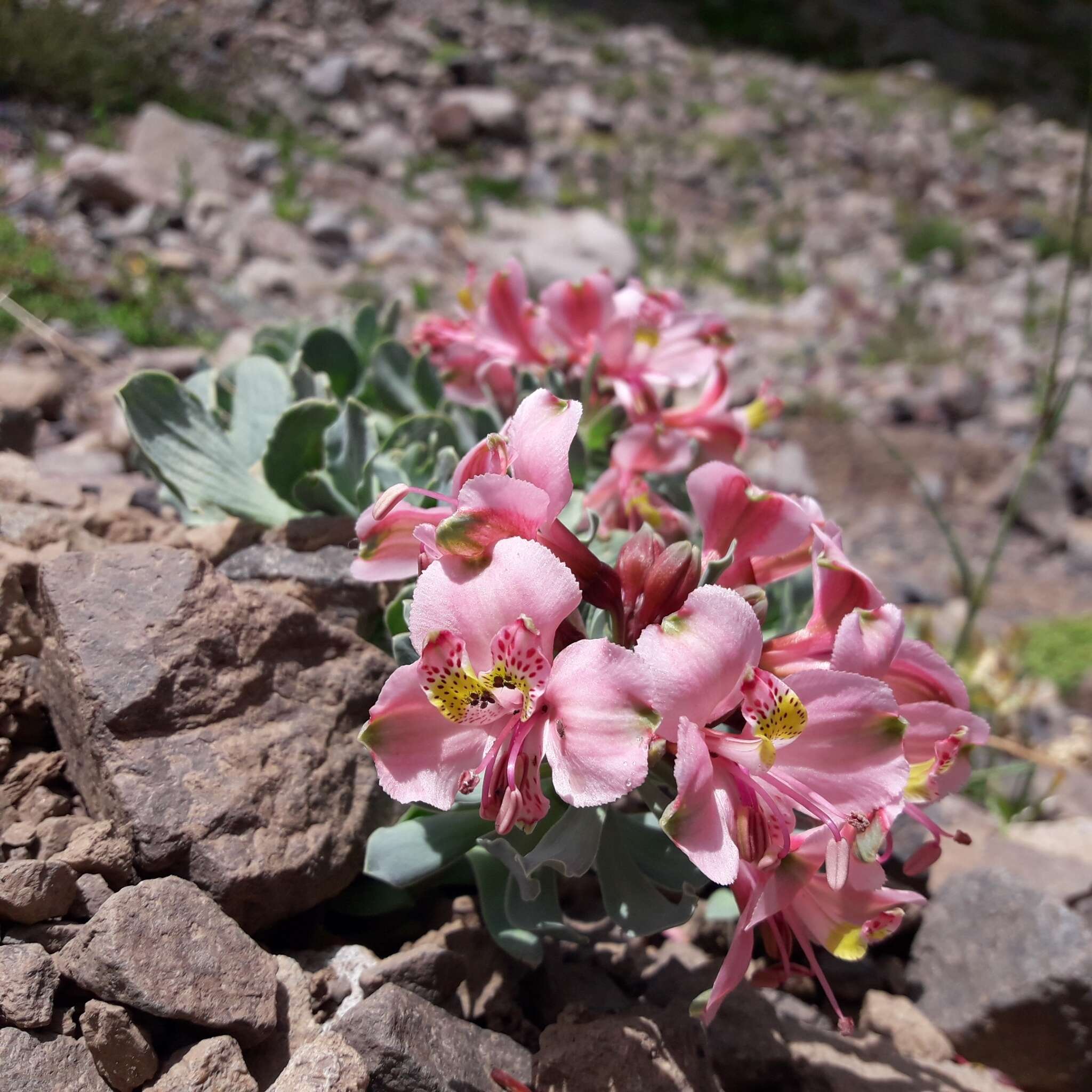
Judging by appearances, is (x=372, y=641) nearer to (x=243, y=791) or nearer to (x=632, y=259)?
(x=243, y=791)

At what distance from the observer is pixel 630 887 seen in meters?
1.58

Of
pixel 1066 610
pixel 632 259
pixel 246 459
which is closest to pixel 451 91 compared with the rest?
pixel 632 259

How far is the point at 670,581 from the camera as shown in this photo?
1328 mm

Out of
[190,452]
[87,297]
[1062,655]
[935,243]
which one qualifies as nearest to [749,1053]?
[190,452]

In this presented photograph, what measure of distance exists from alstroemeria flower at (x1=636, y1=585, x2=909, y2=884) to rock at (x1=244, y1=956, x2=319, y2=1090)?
0.68m

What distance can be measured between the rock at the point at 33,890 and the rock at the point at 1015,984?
6.01 ft

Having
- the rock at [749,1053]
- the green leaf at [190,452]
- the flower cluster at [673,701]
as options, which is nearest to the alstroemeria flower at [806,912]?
the flower cluster at [673,701]

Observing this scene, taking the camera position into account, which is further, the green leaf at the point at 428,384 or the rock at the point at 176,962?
the green leaf at the point at 428,384

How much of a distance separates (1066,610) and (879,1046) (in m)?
4.15

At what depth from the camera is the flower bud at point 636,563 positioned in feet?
4.53

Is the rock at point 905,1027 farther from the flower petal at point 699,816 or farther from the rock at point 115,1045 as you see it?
the rock at point 115,1045

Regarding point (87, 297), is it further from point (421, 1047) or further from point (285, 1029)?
point (421, 1047)

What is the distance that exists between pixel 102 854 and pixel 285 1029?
0.38 metres

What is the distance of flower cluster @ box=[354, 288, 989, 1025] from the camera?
3.79 ft
